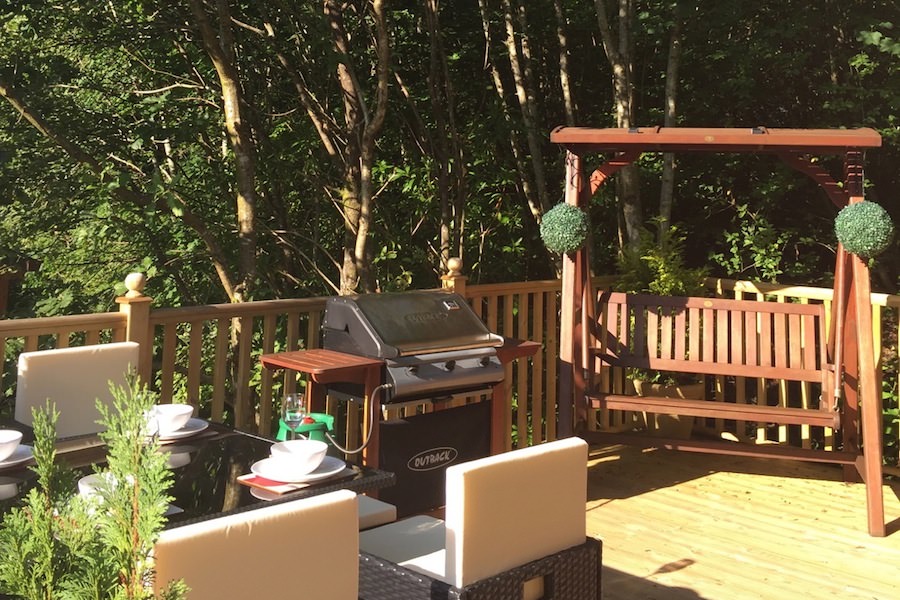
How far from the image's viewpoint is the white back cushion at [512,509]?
1.86 m

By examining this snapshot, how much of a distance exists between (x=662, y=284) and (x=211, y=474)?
3.70m

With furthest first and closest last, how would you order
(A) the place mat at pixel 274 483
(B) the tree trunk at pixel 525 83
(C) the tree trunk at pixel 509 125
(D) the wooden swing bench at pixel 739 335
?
1. (C) the tree trunk at pixel 509 125
2. (B) the tree trunk at pixel 525 83
3. (D) the wooden swing bench at pixel 739 335
4. (A) the place mat at pixel 274 483

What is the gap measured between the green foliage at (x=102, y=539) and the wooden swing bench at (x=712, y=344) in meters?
3.53

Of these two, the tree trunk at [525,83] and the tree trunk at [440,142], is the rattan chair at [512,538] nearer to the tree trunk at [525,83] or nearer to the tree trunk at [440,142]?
the tree trunk at [440,142]

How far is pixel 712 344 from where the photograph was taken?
5.05m

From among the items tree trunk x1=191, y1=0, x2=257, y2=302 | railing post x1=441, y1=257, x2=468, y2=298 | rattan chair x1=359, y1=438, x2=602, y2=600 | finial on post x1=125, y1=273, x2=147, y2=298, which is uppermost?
tree trunk x1=191, y1=0, x2=257, y2=302

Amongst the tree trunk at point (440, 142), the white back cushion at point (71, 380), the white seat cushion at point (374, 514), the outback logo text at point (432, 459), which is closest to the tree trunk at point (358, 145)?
the tree trunk at point (440, 142)

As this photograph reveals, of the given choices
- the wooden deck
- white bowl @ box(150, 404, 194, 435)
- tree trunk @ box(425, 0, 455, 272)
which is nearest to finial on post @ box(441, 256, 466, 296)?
the wooden deck

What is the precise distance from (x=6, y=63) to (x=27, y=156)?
95cm

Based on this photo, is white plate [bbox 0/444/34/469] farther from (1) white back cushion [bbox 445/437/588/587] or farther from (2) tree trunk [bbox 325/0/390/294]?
(2) tree trunk [bbox 325/0/390/294]

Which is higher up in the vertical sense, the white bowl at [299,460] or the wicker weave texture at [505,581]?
the white bowl at [299,460]

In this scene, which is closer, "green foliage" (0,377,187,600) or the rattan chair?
"green foliage" (0,377,187,600)

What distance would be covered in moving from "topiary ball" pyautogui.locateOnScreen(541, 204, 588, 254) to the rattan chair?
257 centimetres

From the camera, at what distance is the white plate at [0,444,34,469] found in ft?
7.36
